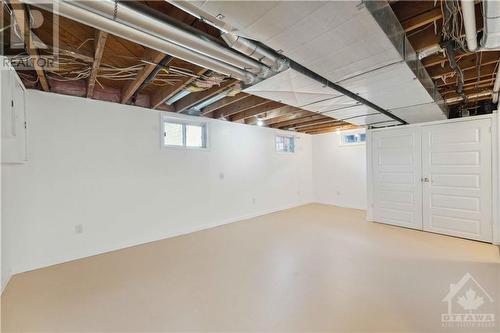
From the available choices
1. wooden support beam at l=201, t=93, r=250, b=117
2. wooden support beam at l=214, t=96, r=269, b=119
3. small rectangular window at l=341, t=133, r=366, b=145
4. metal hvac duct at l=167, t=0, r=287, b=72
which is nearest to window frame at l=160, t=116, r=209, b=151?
wooden support beam at l=201, t=93, r=250, b=117

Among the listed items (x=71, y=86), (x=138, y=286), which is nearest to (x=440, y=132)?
(x=138, y=286)

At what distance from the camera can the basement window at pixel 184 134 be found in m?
4.08

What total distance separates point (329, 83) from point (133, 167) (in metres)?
3.14

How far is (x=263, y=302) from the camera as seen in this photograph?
2.05m

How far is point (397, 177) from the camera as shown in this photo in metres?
4.47

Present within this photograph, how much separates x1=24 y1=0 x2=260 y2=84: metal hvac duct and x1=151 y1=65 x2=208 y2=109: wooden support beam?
51 cm

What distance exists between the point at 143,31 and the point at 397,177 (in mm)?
4913

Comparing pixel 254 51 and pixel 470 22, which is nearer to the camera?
pixel 470 22

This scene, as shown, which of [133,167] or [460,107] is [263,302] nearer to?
[133,167]

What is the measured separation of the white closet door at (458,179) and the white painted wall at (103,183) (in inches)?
148

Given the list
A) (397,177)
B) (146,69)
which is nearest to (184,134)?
(146,69)

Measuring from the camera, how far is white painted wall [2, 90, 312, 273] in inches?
108

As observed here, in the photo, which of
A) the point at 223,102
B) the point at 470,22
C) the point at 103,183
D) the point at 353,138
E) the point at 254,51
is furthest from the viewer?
the point at 353,138

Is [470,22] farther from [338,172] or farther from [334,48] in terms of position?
[338,172]
